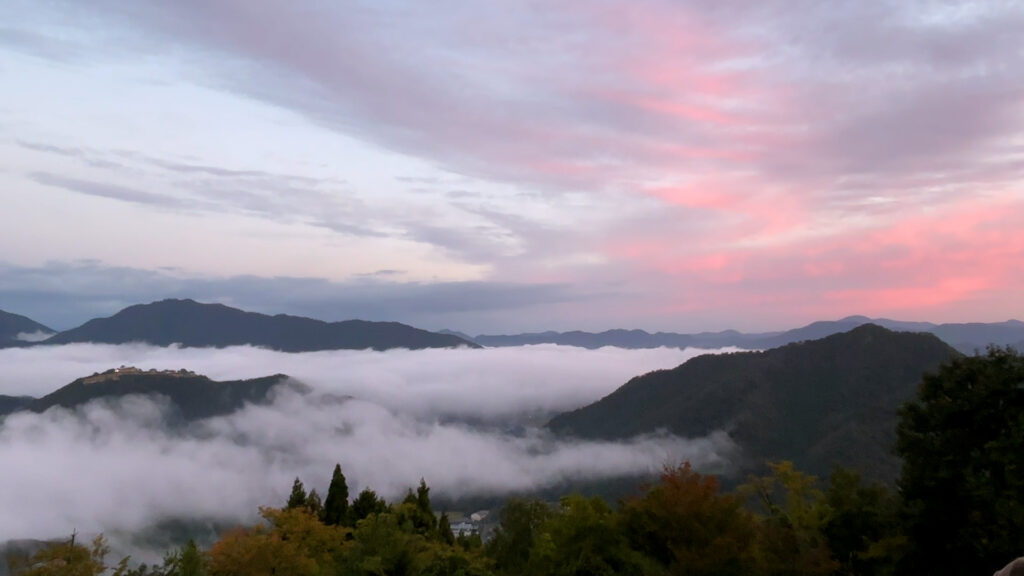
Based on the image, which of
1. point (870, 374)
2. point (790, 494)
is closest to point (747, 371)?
point (870, 374)

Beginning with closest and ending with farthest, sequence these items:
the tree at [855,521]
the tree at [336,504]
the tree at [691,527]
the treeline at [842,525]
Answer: the tree at [691,527] < the treeline at [842,525] < the tree at [855,521] < the tree at [336,504]

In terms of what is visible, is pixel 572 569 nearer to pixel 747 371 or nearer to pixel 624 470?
pixel 624 470

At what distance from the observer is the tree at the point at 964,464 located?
73.3 ft

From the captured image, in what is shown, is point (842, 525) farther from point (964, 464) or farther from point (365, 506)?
point (365, 506)

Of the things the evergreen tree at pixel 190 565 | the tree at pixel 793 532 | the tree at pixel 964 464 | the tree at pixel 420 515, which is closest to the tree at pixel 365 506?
the tree at pixel 420 515

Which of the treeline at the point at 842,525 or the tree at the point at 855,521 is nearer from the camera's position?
the treeline at the point at 842,525

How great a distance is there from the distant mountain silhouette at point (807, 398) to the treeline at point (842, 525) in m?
107

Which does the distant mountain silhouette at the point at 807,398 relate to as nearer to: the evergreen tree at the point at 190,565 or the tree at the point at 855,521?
the tree at the point at 855,521

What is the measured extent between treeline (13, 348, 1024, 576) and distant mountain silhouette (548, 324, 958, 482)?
107411 mm

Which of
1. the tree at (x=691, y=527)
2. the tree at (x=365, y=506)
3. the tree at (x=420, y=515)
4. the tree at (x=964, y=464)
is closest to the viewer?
the tree at (x=691, y=527)

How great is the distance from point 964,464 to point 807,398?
150576mm

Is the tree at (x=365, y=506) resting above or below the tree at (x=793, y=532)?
below

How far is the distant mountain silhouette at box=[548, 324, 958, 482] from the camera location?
138625mm

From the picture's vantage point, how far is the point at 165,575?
30.8 m
